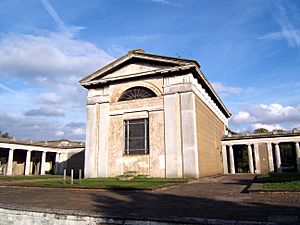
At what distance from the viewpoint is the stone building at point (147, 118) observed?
73.7 feet

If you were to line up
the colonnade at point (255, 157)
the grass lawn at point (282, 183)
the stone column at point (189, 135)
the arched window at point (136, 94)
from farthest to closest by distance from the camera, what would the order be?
1. the colonnade at point (255, 157)
2. the arched window at point (136, 94)
3. the stone column at point (189, 135)
4. the grass lawn at point (282, 183)

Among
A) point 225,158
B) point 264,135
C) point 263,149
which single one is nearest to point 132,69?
point 225,158

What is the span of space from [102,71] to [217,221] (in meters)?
22.6

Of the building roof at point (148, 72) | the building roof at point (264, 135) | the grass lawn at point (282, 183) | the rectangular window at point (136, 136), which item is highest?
the building roof at point (148, 72)

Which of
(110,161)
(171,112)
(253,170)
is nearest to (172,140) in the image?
(171,112)

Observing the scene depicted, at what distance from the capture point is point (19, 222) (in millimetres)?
8078

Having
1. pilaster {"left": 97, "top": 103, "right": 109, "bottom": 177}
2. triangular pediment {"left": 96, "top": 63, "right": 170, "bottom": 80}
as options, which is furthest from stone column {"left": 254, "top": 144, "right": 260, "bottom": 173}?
pilaster {"left": 97, "top": 103, "right": 109, "bottom": 177}

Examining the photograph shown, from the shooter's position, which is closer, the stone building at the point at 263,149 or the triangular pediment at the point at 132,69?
the triangular pediment at the point at 132,69

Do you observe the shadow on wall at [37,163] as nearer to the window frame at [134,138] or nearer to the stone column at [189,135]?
the window frame at [134,138]

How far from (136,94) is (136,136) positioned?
155 inches

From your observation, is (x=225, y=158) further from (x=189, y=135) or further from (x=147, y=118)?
(x=147, y=118)

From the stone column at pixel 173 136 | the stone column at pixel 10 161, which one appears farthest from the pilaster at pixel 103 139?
the stone column at pixel 10 161

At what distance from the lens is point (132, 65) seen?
85.0 feet

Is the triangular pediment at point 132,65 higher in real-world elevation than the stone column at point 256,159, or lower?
higher
